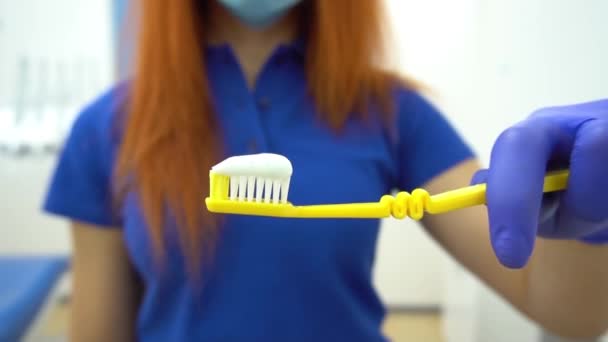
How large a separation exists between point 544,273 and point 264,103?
9.0 inches

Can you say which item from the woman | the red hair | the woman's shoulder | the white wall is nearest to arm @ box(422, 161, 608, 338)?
the woman

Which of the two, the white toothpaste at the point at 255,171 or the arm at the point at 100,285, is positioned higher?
the white toothpaste at the point at 255,171

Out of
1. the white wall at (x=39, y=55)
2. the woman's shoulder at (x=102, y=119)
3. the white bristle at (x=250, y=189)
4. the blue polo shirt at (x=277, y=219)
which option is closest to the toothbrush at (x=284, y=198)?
the white bristle at (x=250, y=189)

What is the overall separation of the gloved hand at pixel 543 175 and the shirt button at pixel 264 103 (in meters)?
0.21

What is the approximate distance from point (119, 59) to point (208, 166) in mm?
164

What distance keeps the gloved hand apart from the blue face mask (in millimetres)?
210

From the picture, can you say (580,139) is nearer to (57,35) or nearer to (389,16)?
(389,16)

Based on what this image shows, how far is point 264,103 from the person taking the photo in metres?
0.42

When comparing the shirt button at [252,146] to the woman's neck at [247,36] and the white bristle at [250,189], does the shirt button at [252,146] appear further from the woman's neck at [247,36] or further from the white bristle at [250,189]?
the white bristle at [250,189]

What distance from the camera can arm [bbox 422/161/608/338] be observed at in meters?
0.30

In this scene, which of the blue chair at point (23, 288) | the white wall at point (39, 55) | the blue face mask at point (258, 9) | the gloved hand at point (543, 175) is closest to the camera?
the gloved hand at point (543, 175)

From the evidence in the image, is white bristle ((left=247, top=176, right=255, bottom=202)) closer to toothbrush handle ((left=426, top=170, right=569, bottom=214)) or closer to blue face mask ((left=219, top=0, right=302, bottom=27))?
toothbrush handle ((left=426, top=170, right=569, bottom=214))

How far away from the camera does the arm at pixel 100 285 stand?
0.47 meters

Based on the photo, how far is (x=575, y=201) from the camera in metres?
0.22
